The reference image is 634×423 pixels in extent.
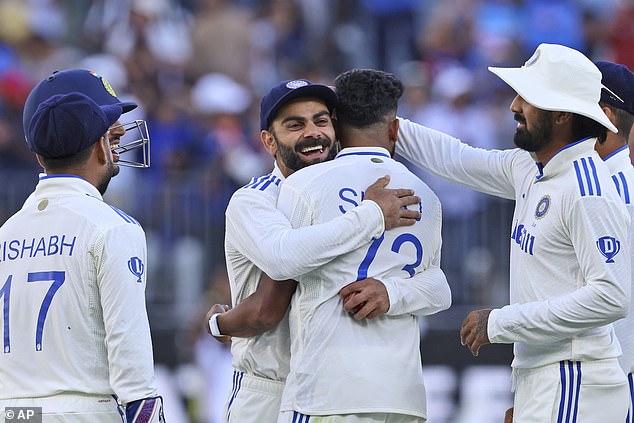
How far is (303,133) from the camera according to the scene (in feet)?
15.8

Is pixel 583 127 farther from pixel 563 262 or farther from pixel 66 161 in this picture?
pixel 66 161

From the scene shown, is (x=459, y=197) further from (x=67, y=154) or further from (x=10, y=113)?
(x=67, y=154)

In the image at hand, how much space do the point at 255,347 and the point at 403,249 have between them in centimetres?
74

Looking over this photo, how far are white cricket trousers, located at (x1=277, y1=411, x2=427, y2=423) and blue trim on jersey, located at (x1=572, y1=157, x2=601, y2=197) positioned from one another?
1078 millimetres

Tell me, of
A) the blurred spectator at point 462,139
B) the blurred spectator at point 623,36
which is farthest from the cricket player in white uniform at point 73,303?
the blurred spectator at point 623,36

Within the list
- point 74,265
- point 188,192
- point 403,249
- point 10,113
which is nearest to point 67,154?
point 74,265

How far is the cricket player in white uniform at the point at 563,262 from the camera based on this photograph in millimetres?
4371

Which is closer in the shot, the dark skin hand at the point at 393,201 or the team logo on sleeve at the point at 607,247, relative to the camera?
the team logo on sleeve at the point at 607,247

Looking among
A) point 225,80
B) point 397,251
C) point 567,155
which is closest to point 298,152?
point 397,251

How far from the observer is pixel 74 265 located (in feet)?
13.5

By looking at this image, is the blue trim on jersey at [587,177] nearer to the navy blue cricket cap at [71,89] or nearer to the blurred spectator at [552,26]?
the navy blue cricket cap at [71,89]

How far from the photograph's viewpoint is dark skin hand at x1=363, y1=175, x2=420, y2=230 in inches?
178

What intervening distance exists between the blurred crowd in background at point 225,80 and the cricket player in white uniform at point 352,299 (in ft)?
17.3

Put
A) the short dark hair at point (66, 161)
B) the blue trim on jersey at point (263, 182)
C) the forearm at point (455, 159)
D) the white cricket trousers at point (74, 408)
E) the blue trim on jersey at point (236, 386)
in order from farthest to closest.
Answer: the forearm at point (455, 159), the blue trim on jersey at point (236, 386), the blue trim on jersey at point (263, 182), the short dark hair at point (66, 161), the white cricket trousers at point (74, 408)
